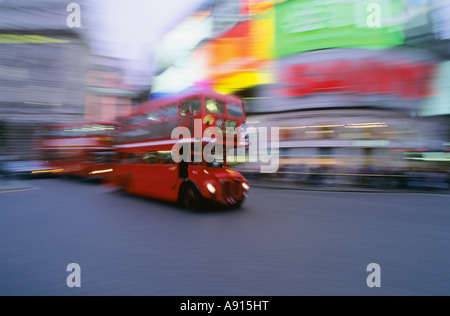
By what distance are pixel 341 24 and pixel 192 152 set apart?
1595 cm

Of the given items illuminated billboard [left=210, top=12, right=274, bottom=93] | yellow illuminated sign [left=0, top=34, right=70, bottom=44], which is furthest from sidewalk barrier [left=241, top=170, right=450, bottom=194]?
yellow illuminated sign [left=0, top=34, right=70, bottom=44]

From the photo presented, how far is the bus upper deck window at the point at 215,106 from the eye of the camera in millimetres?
5852

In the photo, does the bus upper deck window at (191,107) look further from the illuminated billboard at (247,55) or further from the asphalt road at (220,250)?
the illuminated billboard at (247,55)

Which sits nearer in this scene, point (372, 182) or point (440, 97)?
point (372, 182)

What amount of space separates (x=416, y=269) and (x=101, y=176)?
1088 centimetres

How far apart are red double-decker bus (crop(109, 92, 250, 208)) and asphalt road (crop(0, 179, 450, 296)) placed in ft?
1.63

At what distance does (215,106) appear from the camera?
19.7ft

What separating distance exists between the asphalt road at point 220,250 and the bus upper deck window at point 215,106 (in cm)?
233

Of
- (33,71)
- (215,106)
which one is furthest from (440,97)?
(33,71)

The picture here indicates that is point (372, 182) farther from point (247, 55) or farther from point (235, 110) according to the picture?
point (247, 55)

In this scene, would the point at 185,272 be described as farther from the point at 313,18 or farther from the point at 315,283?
the point at 313,18

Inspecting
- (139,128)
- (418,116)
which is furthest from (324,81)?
(139,128)

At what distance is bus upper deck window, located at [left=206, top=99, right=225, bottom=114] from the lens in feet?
19.2

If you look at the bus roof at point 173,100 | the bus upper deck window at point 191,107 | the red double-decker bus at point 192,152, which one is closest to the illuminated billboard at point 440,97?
the bus roof at point 173,100
